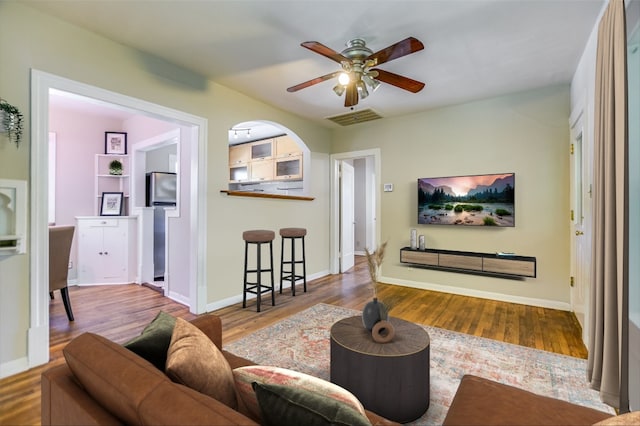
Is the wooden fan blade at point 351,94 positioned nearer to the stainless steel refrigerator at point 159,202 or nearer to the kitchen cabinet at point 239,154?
the stainless steel refrigerator at point 159,202

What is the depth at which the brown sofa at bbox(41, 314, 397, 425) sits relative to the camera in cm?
66

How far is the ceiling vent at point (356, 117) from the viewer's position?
440 cm

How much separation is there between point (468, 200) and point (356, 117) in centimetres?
200

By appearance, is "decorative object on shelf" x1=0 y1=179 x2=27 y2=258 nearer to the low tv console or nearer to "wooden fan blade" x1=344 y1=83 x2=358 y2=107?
"wooden fan blade" x1=344 y1=83 x2=358 y2=107

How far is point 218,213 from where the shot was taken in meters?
3.55

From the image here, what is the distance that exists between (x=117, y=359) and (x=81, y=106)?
4912 mm

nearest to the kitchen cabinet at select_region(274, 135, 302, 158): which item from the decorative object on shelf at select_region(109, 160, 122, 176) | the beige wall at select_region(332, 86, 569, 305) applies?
the beige wall at select_region(332, 86, 569, 305)

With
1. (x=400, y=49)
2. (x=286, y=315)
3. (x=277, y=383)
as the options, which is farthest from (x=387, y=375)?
(x=400, y=49)

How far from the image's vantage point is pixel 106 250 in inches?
180

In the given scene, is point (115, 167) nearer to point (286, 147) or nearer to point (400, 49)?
point (286, 147)

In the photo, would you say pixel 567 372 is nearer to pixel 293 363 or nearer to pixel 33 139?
pixel 293 363

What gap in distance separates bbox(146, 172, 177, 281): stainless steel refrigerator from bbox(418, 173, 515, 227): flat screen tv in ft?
12.9

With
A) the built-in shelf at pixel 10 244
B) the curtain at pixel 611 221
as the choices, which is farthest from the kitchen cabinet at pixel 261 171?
the curtain at pixel 611 221

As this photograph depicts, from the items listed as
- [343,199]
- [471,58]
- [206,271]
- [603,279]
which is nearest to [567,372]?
[603,279]
